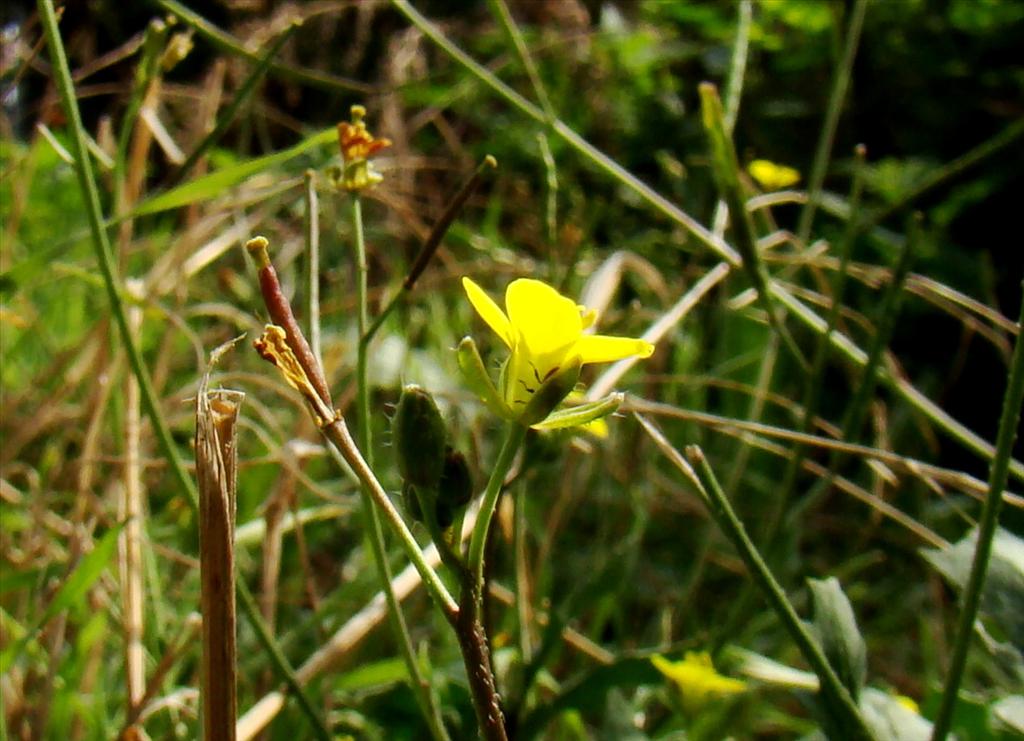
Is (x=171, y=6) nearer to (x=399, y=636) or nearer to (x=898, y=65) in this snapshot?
(x=399, y=636)

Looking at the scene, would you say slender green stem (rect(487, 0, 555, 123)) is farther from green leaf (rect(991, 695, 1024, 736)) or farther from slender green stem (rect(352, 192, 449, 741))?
green leaf (rect(991, 695, 1024, 736))

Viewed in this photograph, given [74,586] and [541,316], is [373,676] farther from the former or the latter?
[541,316]

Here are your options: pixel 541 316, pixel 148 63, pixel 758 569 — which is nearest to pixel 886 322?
pixel 758 569

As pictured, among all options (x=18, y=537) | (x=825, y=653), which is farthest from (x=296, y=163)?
(x=825, y=653)

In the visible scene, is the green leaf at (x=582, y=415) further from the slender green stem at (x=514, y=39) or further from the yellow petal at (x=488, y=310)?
the slender green stem at (x=514, y=39)

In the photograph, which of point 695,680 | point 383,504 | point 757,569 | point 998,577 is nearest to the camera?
point 383,504

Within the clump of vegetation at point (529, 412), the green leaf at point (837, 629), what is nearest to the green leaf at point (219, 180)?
the clump of vegetation at point (529, 412)
